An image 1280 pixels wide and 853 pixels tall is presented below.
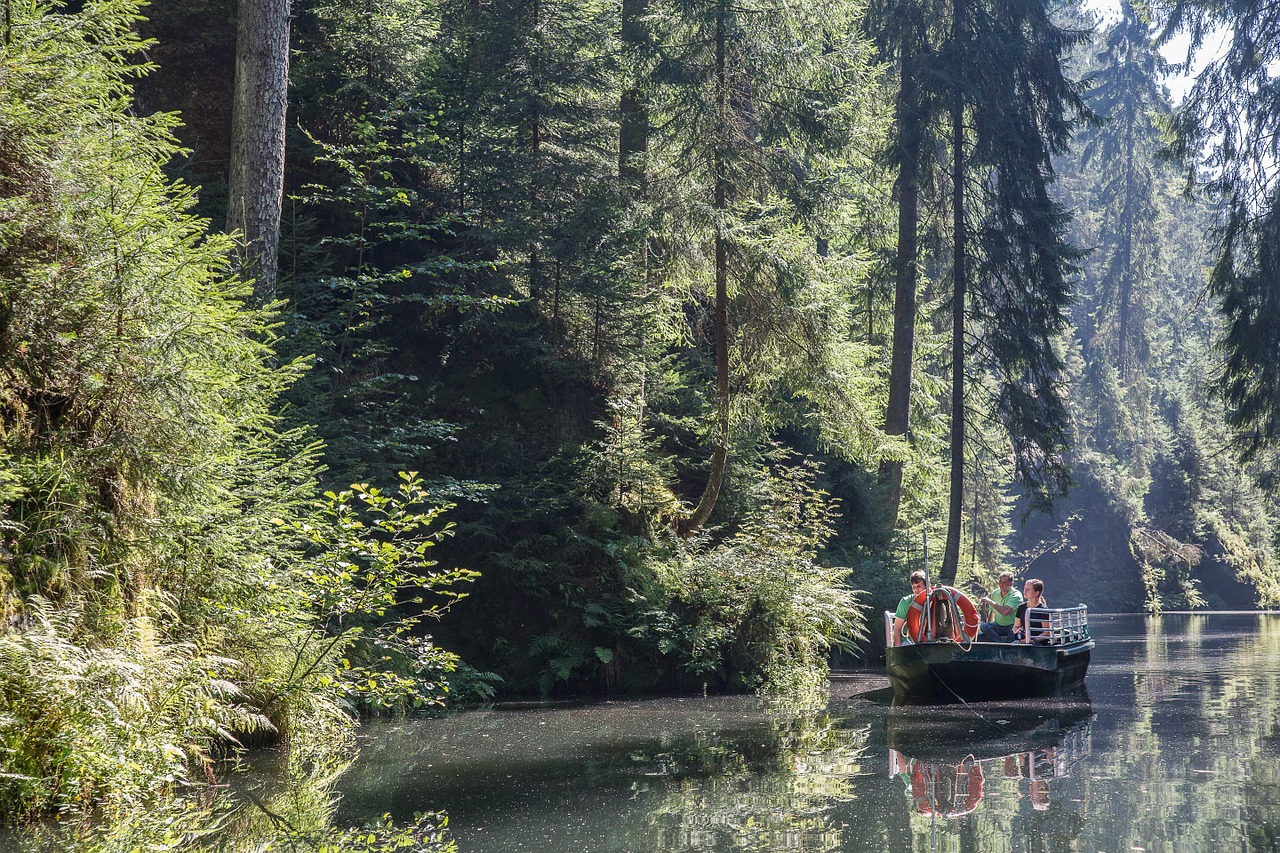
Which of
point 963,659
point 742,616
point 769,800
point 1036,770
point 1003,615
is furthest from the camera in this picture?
point 1003,615

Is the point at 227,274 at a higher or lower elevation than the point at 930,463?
higher

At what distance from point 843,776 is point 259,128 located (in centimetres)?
1017

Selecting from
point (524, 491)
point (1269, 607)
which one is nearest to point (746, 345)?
point (524, 491)

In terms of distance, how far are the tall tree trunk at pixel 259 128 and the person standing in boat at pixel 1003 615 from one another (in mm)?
10742

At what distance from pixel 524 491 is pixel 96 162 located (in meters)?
8.38

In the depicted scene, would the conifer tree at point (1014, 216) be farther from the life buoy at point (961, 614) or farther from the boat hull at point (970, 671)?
the boat hull at point (970, 671)

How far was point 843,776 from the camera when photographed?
27.6 feet

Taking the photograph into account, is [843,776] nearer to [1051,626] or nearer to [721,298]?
[1051,626]

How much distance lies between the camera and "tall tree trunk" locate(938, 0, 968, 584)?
22531mm

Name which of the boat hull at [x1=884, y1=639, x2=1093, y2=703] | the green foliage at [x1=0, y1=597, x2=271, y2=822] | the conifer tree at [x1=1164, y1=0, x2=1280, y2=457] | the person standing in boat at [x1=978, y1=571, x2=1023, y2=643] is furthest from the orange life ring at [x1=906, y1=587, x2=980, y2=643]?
the conifer tree at [x1=1164, y1=0, x2=1280, y2=457]

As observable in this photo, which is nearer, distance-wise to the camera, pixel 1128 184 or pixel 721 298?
pixel 721 298

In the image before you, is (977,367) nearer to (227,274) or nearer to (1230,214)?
(1230,214)

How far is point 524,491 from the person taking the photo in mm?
15680

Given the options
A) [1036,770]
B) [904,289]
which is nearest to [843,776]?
[1036,770]
